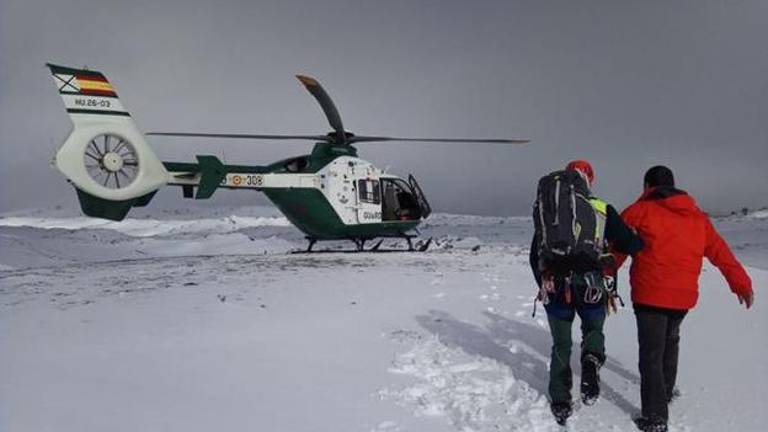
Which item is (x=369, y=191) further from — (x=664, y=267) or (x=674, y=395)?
(x=664, y=267)

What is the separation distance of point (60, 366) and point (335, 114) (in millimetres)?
12073

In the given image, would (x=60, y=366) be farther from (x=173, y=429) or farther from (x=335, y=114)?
(x=335, y=114)

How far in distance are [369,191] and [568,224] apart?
1314cm

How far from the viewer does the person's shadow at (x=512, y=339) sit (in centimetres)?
485

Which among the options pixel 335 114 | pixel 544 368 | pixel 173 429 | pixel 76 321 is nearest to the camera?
pixel 173 429

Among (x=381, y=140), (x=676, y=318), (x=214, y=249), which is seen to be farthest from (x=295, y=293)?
(x=214, y=249)

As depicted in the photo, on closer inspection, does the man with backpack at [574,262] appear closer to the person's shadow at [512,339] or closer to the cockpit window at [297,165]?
the person's shadow at [512,339]

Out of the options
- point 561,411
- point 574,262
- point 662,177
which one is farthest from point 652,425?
point 662,177

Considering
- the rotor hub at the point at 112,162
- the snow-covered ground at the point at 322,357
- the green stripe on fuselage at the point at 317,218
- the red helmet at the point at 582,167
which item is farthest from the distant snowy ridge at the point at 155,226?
the red helmet at the point at 582,167

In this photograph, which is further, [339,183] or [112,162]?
[339,183]

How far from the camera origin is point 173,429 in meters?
3.53

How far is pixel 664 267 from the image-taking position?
4152 millimetres

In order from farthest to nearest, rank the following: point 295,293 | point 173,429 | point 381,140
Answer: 1. point 381,140
2. point 295,293
3. point 173,429

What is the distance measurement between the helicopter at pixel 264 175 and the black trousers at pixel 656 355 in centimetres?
1123
